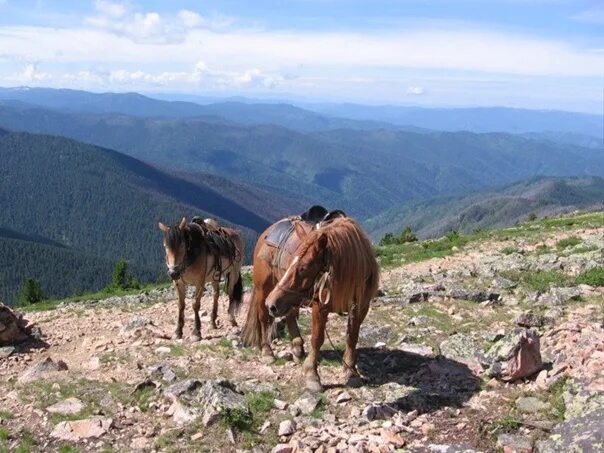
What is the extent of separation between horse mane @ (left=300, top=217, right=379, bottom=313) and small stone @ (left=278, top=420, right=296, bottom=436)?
71.2 inches

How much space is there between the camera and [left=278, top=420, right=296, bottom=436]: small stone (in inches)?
284

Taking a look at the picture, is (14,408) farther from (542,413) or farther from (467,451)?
(542,413)

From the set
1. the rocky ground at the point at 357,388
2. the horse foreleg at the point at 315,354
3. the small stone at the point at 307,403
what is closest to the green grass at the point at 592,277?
the rocky ground at the point at 357,388

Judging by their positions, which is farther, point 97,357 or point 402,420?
point 97,357

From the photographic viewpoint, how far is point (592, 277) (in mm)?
14398

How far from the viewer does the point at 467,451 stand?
6.36 metres

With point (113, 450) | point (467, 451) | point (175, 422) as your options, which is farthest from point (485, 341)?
point (113, 450)

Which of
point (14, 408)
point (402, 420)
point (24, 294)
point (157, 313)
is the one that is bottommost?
point (24, 294)

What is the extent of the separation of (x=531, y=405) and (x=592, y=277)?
8296mm

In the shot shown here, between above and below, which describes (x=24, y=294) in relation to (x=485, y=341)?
below

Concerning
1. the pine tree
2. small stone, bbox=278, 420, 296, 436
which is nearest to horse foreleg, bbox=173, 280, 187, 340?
small stone, bbox=278, 420, 296, 436

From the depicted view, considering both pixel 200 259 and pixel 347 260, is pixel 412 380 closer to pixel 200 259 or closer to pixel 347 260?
pixel 347 260

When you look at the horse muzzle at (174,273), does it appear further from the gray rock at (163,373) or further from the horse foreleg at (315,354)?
the horse foreleg at (315,354)

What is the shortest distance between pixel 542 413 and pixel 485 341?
332 cm
